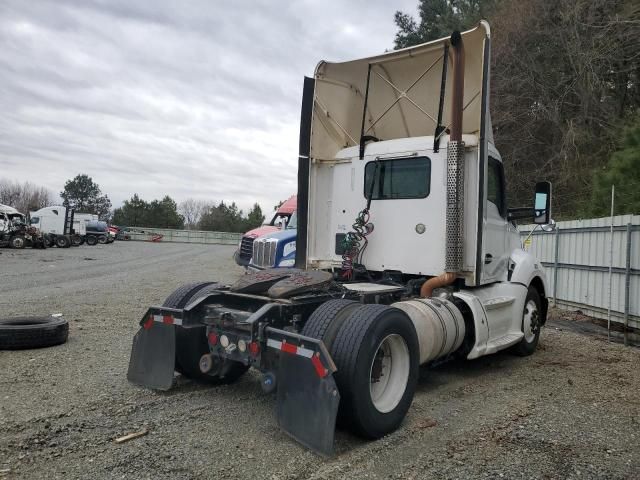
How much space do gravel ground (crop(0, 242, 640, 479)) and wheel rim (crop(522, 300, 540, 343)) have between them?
1.09 ft

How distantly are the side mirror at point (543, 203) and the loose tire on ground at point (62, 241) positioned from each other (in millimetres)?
37131

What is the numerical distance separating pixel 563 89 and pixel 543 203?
663 inches

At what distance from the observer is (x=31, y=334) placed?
6.20 metres

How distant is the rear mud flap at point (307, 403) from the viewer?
3.40 metres

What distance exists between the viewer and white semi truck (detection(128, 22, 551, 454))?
12.4ft

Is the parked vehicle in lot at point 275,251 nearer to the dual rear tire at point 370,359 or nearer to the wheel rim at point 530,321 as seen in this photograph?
the wheel rim at point 530,321

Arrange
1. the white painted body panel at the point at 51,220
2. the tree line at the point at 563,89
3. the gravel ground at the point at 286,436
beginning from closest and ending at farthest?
the gravel ground at the point at 286,436 < the tree line at the point at 563,89 < the white painted body panel at the point at 51,220

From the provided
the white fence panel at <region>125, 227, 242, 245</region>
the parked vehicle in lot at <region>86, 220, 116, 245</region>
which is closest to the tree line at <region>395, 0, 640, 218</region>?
the parked vehicle in lot at <region>86, 220, 116, 245</region>

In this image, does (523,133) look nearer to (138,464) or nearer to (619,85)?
(619,85)

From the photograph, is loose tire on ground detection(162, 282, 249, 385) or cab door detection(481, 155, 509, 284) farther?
cab door detection(481, 155, 509, 284)

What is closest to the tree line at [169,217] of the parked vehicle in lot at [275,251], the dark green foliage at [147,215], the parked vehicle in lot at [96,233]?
the dark green foliage at [147,215]

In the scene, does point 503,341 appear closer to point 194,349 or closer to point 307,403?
point 307,403

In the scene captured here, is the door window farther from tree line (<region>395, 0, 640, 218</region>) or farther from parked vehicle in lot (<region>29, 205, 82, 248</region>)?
parked vehicle in lot (<region>29, 205, 82, 248</region>)

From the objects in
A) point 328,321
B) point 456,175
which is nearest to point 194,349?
point 328,321
